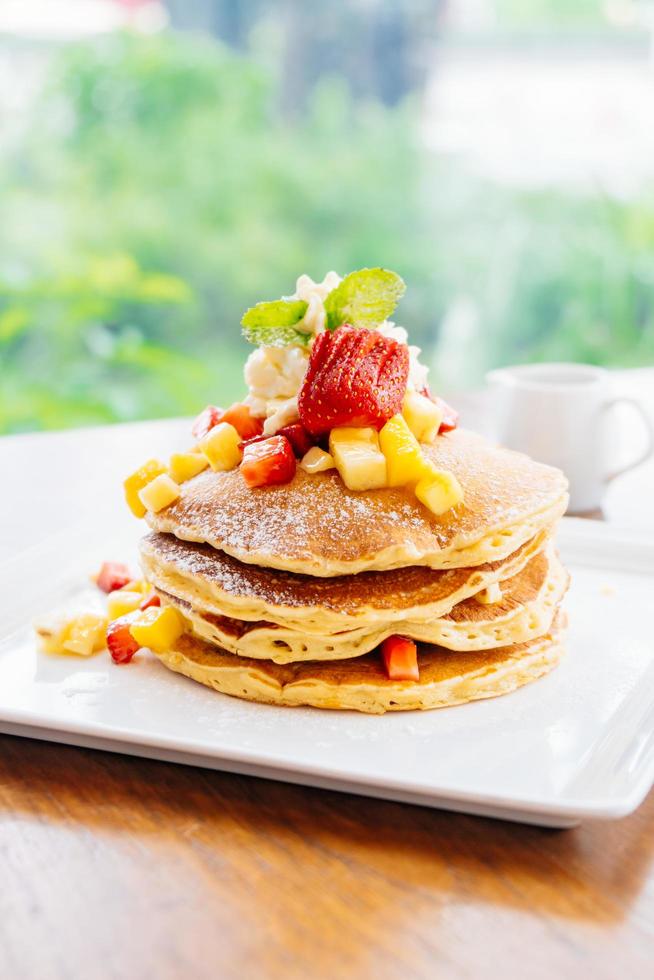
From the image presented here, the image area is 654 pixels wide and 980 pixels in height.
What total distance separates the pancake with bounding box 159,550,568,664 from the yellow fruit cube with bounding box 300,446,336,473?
0.98 feet

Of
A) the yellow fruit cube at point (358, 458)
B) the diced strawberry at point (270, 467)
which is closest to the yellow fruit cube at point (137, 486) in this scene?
the diced strawberry at point (270, 467)

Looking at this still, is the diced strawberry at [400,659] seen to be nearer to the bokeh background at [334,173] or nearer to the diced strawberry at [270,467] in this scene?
the diced strawberry at [270,467]

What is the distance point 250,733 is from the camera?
166 centimetres

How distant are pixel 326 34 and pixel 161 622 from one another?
24.0ft

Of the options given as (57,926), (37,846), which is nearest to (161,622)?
(37,846)

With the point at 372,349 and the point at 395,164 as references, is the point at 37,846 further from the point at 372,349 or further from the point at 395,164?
the point at 395,164

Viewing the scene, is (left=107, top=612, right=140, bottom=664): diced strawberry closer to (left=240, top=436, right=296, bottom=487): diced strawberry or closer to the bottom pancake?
the bottom pancake

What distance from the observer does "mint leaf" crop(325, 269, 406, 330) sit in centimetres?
198

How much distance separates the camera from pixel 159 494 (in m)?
2.00

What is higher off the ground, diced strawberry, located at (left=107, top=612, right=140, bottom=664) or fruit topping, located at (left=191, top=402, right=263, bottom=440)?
fruit topping, located at (left=191, top=402, right=263, bottom=440)

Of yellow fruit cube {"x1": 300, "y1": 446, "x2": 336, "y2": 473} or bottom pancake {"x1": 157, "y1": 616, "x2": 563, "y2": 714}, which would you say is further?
yellow fruit cube {"x1": 300, "y1": 446, "x2": 336, "y2": 473}

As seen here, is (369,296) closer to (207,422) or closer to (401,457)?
(401,457)

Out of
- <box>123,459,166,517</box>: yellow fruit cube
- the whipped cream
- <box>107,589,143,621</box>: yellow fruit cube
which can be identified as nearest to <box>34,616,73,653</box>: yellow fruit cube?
<box>107,589,143,621</box>: yellow fruit cube

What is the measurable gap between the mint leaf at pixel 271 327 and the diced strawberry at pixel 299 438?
0.17 meters
